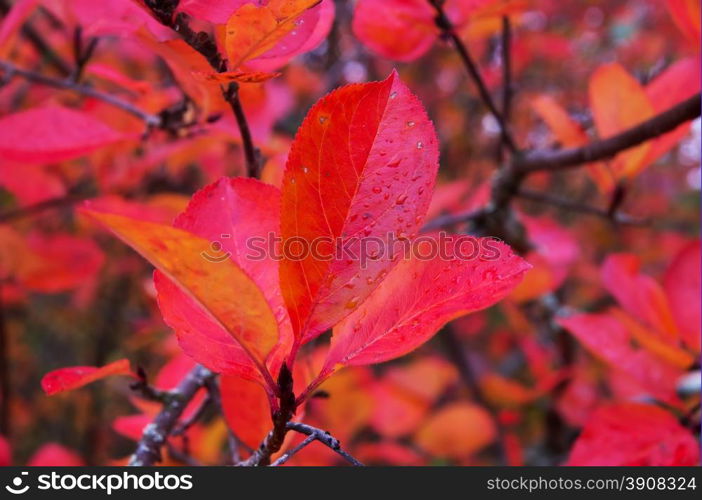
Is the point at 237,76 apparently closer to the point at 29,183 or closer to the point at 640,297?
the point at 640,297

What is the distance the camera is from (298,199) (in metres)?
0.44

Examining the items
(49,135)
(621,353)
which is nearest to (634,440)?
(621,353)

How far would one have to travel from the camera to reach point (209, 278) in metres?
0.40

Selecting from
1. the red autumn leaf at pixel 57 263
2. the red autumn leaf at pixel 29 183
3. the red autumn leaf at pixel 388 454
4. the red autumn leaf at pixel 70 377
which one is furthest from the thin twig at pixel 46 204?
the red autumn leaf at pixel 388 454

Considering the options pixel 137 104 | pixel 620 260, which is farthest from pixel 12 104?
pixel 620 260

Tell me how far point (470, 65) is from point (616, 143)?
0.73 ft

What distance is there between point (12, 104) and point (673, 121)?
1.50 meters

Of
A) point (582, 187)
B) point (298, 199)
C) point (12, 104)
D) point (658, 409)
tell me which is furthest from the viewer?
point (582, 187)

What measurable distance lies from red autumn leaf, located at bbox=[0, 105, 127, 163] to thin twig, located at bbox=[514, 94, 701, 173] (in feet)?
1.86

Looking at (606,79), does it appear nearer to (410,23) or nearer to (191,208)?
(410,23)

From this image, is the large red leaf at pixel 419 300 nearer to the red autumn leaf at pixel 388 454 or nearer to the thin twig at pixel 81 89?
the thin twig at pixel 81 89

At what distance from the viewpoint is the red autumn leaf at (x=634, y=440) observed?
29.1 inches

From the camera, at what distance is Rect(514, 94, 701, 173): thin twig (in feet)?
2.18

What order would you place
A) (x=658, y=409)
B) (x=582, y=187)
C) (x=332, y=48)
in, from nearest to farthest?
1. (x=658, y=409)
2. (x=332, y=48)
3. (x=582, y=187)
